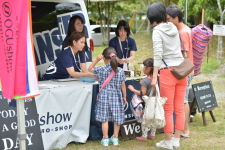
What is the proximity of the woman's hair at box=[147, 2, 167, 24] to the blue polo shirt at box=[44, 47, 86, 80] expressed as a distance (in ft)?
4.30

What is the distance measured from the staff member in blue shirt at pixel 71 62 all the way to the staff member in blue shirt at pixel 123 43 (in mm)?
871

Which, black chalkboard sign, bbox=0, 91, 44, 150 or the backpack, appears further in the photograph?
the backpack

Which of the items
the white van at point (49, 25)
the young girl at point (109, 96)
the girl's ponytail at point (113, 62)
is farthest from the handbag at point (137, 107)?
the white van at point (49, 25)

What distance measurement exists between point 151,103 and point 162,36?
82cm

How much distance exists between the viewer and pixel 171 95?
4.34m

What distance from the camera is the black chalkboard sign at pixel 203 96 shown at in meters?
5.70

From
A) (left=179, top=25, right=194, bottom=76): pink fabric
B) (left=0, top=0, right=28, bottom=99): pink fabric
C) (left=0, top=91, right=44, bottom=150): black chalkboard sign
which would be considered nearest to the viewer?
(left=0, top=0, right=28, bottom=99): pink fabric

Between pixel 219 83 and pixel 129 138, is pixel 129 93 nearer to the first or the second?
pixel 129 138

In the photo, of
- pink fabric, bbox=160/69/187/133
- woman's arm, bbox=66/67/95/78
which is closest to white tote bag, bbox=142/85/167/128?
pink fabric, bbox=160/69/187/133

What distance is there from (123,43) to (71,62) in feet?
4.32

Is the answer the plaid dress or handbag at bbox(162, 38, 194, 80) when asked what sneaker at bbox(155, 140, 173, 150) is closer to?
the plaid dress

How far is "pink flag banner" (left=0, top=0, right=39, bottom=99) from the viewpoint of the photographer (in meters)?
3.02

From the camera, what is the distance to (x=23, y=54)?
→ 3100mm

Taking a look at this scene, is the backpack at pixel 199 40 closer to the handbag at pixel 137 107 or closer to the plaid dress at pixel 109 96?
the handbag at pixel 137 107
